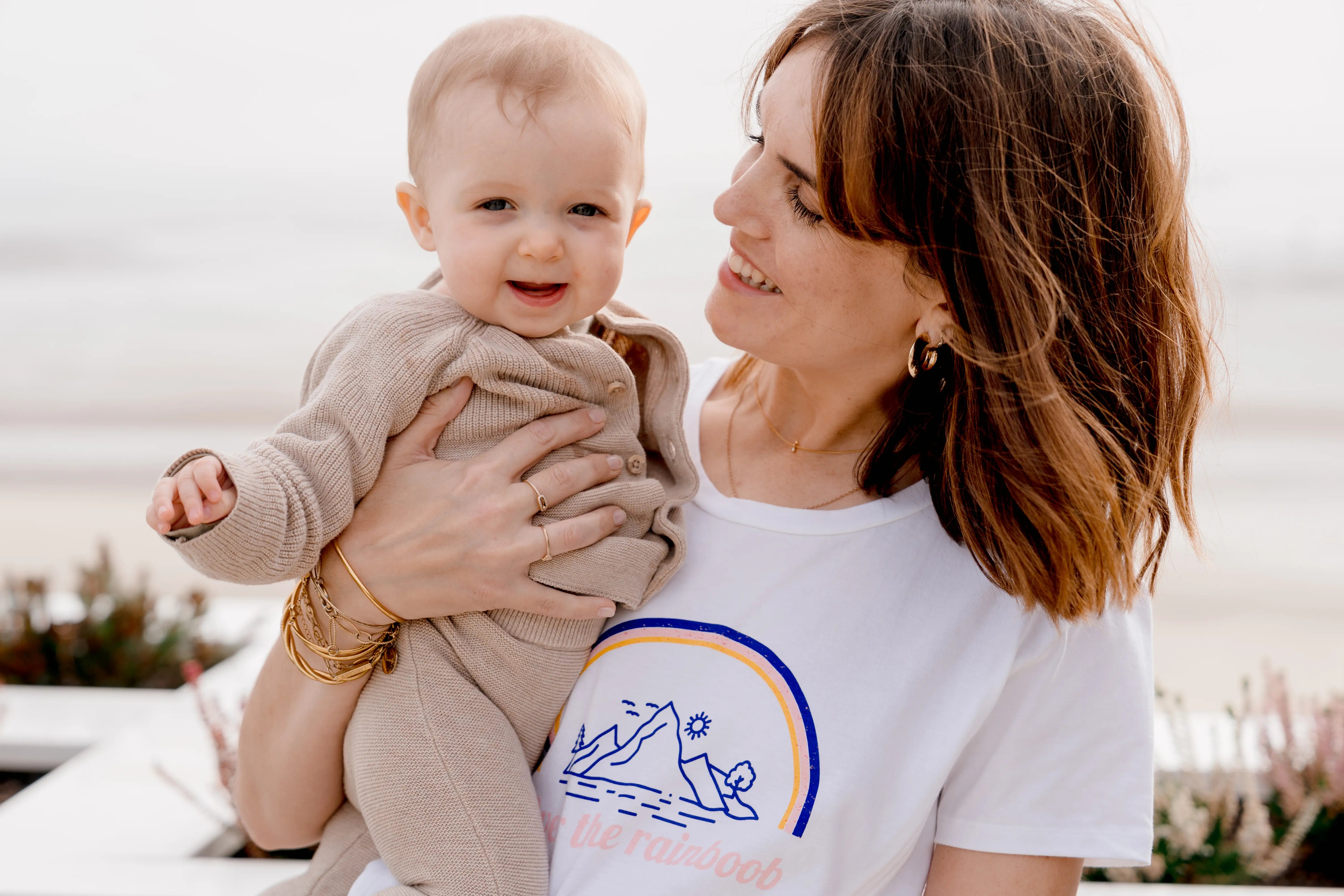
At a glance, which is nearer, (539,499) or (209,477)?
(209,477)

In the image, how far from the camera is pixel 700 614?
1.33 m

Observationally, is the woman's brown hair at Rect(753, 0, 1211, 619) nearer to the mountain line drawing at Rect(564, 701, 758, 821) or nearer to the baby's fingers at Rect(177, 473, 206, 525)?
the mountain line drawing at Rect(564, 701, 758, 821)

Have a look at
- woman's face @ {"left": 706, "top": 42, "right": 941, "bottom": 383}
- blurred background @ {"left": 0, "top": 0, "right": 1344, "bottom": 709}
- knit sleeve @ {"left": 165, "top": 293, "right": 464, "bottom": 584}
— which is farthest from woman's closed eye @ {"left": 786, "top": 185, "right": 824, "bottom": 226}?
blurred background @ {"left": 0, "top": 0, "right": 1344, "bottom": 709}

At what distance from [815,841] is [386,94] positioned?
9.35 meters

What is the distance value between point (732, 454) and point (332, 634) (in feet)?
2.00

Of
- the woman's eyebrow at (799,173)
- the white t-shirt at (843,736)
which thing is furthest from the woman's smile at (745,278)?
the white t-shirt at (843,736)

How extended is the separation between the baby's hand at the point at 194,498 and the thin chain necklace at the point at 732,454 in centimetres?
66

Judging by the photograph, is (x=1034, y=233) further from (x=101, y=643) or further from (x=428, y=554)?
(x=101, y=643)

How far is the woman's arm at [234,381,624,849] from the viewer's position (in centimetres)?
129

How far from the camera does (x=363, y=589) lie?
129cm

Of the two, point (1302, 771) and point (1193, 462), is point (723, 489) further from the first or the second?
point (1302, 771)

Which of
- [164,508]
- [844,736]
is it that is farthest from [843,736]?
[164,508]

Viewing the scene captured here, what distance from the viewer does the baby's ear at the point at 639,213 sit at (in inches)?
58.8

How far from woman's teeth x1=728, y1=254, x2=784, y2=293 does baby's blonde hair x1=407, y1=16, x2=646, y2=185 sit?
20cm
